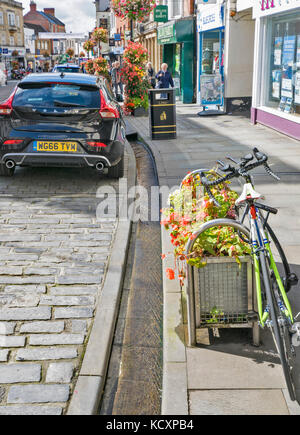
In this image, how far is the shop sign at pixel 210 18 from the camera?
18.2m

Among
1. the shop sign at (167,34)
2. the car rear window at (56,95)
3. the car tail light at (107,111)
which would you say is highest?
the shop sign at (167,34)

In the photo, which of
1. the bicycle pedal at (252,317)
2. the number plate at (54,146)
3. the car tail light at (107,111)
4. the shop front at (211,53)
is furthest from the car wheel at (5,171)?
the shop front at (211,53)

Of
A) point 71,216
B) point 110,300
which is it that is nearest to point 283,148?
point 71,216

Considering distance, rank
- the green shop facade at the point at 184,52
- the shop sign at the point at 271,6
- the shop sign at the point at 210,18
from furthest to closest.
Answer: the green shop facade at the point at 184,52 → the shop sign at the point at 210,18 → the shop sign at the point at 271,6

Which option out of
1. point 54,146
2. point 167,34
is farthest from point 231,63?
point 54,146

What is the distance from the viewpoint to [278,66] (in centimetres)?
1451

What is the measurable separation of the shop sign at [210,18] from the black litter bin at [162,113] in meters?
6.91

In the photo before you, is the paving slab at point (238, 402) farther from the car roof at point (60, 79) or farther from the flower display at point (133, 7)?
the flower display at point (133, 7)

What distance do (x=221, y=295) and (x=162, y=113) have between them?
379 inches

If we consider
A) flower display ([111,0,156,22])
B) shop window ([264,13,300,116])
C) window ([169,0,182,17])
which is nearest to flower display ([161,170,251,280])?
shop window ([264,13,300,116])

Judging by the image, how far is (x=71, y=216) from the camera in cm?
684

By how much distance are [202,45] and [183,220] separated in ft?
61.3

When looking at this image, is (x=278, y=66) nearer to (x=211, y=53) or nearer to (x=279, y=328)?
(x=211, y=53)

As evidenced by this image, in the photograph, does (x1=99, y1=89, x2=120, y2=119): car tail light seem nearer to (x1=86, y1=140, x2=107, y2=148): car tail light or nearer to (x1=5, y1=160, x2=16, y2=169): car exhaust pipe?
(x1=86, y1=140, x2=107, y2=148): car tail light
